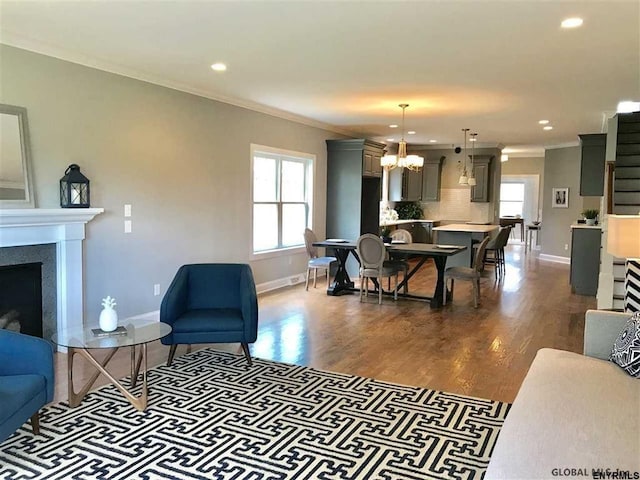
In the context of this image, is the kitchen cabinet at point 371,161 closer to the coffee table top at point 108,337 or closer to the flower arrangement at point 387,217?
the flower arrangement at point 387,217

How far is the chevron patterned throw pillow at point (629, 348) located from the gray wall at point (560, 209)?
8851 millimetres

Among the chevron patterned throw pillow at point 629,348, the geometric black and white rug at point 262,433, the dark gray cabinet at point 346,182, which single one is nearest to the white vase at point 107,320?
the geometric black and white rug at point 262,433

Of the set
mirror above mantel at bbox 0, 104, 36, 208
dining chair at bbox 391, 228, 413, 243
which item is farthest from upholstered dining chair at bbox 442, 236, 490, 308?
mirror above mantel at bbox 0, 104, 36, 208

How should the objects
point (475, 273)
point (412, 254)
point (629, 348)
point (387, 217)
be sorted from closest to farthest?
point (629, 348) → point (475, 273) → point (412, 254) → point (387, 217)

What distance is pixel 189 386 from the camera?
3551 mm

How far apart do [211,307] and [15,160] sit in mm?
1890

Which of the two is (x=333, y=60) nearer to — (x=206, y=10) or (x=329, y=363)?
(x=206, y=10)

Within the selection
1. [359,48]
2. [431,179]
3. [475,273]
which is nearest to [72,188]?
[359,48]

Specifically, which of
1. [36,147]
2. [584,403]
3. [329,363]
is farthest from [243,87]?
[584,403]

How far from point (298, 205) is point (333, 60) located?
150 inches

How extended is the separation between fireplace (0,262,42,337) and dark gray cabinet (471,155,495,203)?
9116 mm

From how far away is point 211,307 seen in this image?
14.1 ft

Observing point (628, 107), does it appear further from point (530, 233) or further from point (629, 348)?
point (530, 233)

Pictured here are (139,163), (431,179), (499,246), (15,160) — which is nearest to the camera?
(15,160)
